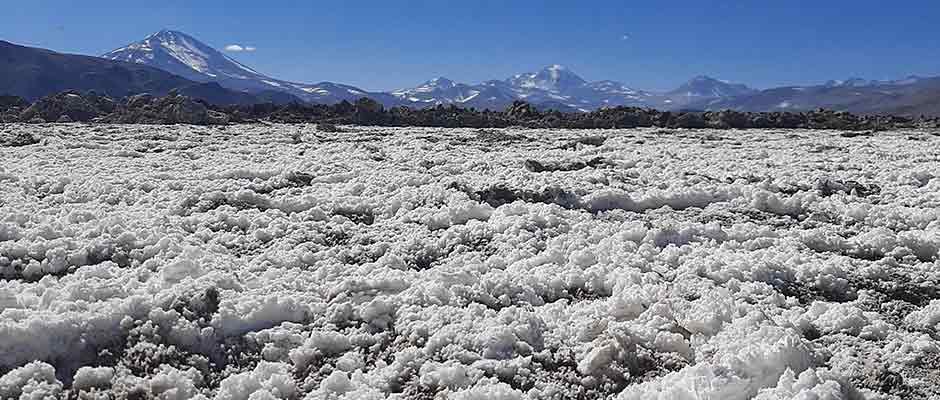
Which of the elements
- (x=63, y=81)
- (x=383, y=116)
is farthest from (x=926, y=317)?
(x=63, y=81)

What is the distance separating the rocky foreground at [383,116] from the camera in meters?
28.4

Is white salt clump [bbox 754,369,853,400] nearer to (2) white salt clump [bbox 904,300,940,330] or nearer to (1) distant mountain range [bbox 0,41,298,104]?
(2) white salt clump [bbox 904,300,940,330]

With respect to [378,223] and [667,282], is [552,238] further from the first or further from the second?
[378,223]

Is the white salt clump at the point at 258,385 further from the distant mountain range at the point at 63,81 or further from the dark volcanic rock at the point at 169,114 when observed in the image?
the distant mountain range at the point at 63,81

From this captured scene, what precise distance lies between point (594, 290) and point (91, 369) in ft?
16.5

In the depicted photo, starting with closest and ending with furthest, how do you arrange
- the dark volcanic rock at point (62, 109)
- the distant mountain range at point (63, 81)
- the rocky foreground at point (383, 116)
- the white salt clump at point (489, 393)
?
the white salt clump at point (489, 393) < the dark volcanic rock at point (62, 109) < the rocky foreground at point (383, 116) < the distant mountain range at point (63, 81)

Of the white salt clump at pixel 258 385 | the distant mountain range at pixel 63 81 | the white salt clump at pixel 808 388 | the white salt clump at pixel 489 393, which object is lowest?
the white salt clump at pixel 258 385

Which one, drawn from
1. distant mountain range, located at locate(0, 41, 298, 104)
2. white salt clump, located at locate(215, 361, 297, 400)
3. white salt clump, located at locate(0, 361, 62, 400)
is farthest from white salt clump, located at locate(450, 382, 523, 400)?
distant mountain range, located at locate(0, 41, 298, 104)

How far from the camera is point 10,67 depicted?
186375 millimetres

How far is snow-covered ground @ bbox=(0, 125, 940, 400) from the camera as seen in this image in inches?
203

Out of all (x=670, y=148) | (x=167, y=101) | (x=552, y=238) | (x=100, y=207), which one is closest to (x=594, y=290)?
(x=552, y=238)

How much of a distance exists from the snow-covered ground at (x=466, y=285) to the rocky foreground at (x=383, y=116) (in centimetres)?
1701

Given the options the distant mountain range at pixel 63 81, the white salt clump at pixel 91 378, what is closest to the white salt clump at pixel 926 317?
the white salt clump at pixel 91 378

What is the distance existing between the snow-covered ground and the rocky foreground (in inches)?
670
